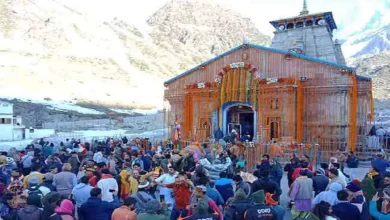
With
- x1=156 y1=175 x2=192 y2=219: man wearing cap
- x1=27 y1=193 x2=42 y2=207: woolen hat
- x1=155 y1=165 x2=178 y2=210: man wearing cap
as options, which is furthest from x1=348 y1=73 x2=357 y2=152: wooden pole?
x1=27 y1=193 x2=42 y2=207: woolen hat

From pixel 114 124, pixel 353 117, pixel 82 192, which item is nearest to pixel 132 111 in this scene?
pixel 114 124

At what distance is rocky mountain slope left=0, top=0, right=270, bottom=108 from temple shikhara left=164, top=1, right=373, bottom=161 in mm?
40797

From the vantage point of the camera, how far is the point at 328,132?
21.3m

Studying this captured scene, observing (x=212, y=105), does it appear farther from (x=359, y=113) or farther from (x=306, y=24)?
(x=306, y=24)

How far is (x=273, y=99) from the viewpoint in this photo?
2255 centimetres

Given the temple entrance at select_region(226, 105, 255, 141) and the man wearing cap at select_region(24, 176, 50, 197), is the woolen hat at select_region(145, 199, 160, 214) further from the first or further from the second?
the temple entrance at select_region(226, 105, 255, 141)

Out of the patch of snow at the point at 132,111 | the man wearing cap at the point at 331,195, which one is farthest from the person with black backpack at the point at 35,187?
the patch of snow at the point at 132,111

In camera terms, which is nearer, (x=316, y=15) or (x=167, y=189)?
(x=167, y=189)

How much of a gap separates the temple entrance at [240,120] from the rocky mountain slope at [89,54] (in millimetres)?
42899

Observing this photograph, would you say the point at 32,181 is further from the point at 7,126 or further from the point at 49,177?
the point at 7,126

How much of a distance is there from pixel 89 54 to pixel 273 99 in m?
86.0

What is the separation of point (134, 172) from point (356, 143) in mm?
16455

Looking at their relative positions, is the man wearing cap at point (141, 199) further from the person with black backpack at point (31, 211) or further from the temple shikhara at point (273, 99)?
the temple shikhara at point (273, 99)

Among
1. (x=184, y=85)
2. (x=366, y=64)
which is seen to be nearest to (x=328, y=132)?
(x=184, y=85)
